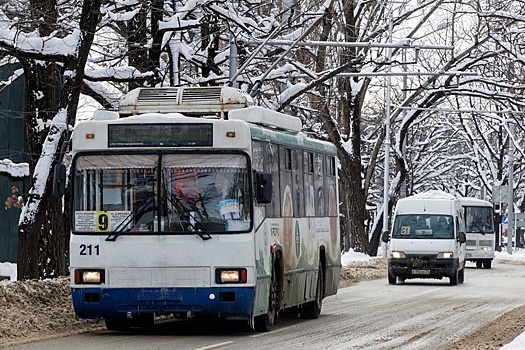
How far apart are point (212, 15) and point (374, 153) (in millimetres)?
23439

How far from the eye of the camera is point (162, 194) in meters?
17.2

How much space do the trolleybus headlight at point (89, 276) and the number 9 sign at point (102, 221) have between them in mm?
542

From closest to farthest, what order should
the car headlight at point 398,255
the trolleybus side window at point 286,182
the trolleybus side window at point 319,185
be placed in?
the trolleybus side window at point 286,182 → the trolleybus side window at point 319,185 → the car headlight at point 398,255

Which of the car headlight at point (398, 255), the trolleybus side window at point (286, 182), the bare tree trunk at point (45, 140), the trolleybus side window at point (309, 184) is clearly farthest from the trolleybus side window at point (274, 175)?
the car headlight at point (398, 255)

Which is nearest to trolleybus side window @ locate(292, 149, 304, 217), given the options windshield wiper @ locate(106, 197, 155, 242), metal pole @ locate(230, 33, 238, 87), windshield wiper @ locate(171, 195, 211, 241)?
windshield wiper @ locate(171, 195, 211, 241)

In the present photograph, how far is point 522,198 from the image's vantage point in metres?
85.1

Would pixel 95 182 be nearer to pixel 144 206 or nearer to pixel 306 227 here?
pixel 144 206

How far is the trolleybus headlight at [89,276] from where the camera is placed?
672 inches

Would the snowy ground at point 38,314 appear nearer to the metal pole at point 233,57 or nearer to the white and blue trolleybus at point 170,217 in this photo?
the white and blue trolleybus at point 170,217

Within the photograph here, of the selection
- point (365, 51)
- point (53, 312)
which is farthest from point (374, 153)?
point (53, 312)

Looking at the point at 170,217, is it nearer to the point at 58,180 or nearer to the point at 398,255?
the point at 58,180

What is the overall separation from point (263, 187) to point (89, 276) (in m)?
2.50

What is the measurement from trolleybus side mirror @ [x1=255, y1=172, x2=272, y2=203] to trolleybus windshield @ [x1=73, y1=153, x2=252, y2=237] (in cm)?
15

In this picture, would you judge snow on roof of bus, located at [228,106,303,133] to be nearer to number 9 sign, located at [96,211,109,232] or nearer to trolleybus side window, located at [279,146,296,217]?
trolleybus side window, located at [279,146,296,217]
